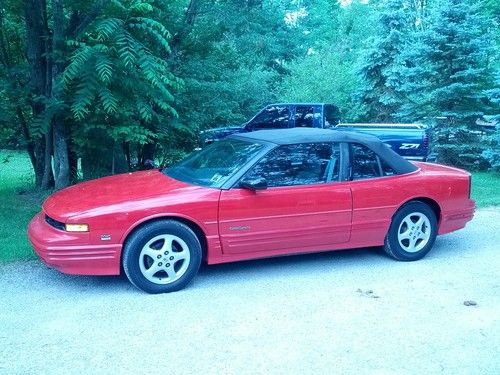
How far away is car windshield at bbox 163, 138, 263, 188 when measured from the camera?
5.10m

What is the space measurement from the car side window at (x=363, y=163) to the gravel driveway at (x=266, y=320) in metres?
0.99

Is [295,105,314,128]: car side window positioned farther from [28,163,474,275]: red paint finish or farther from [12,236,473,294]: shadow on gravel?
[28,163,474,275]: red paint finish

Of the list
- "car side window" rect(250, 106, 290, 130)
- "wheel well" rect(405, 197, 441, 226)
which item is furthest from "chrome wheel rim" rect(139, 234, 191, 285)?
"car side window" rect(250, 106, 290, 130)

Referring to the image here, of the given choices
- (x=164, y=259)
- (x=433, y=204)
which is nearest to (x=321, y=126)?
(x=433, y=204)

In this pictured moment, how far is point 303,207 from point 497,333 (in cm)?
205

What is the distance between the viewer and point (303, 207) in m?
5.11

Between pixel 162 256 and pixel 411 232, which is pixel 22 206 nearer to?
pixel 162 256

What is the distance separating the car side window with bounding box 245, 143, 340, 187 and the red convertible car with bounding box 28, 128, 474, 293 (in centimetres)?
1

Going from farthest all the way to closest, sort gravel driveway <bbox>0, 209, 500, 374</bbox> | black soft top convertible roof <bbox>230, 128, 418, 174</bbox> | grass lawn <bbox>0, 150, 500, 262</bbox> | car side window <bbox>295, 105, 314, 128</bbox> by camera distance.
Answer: car side window <bbox>295, 105, 314, 128</bbox>
grass lawn <bbox>0, 150, 500, 262</bbox>
black soft top convertible roof <bbox>230, 128, 418, 174</bbox>
gravel driveway <bbox>0, 209, 500, 374</bbox>

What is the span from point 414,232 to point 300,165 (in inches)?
61.7

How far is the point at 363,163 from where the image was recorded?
5.56m

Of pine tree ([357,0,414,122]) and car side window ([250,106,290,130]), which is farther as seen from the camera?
pine tree ([357,0,414,122])

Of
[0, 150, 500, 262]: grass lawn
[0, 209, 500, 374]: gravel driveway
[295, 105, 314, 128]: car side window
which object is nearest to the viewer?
[0, 209, 500, 374]: gravel driveway

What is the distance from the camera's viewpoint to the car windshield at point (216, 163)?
5098mm
